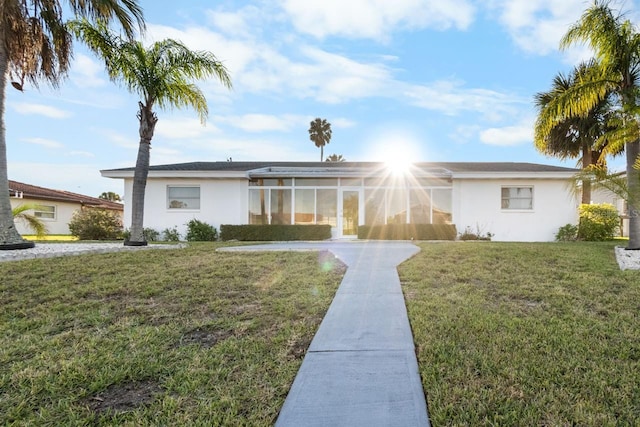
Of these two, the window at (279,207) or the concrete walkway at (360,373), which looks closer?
the concrete walkway at (360,373)

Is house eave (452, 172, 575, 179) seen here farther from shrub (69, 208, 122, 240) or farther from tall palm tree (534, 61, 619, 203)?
shrub (69, 208, 122, 240)

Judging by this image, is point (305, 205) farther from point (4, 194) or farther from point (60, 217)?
point (60, 217)

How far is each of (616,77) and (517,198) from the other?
744cm

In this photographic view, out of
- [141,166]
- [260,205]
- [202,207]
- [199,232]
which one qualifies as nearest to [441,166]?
[260,205]

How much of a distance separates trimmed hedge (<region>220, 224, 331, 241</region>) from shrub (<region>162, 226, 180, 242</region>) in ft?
7.18

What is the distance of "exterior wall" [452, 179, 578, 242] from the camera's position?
16.4 meters

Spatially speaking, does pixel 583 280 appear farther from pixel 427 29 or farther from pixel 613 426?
pixel 427 29

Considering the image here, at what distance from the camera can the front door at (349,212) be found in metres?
17.5

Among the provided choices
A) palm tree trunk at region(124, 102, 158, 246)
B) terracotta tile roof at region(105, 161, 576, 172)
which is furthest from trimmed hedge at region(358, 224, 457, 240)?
palm tree trunk at region(124, 102, 158, 246)

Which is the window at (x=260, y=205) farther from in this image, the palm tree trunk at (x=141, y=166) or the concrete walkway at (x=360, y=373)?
the concrete walkway at (x=360, y=373)

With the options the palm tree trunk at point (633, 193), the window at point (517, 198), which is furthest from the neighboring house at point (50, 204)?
the palm tree trunk at point (633, 193)

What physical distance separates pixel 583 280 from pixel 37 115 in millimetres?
17854

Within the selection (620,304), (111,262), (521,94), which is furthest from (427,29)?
(111,262)

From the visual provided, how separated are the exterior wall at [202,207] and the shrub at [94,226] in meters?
1.38
